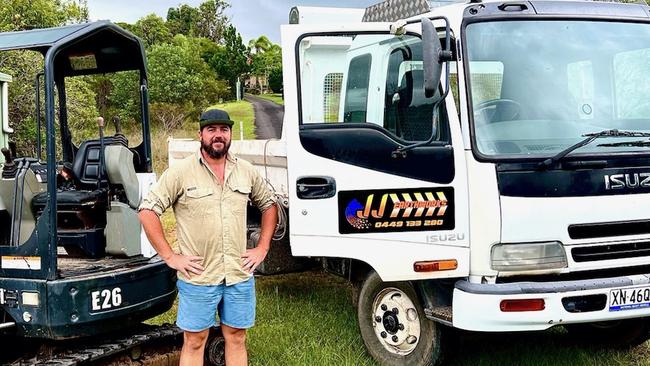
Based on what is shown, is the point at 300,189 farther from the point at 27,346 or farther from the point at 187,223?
the point at 27,346

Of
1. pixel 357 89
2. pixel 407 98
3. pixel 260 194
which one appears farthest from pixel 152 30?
pixel 260 194

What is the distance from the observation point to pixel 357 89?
205 inches

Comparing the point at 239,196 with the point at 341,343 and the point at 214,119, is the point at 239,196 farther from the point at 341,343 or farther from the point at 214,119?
the point at 341,343

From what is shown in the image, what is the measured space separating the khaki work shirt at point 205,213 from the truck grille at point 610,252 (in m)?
2.09

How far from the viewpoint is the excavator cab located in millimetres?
4043

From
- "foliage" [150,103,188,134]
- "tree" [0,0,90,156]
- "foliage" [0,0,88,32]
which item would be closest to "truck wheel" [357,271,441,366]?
"tree" [0,0,90,156]

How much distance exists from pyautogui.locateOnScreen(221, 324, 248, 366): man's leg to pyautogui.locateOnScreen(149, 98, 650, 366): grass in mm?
931

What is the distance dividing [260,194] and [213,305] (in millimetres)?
739

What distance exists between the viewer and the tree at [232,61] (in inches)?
1588

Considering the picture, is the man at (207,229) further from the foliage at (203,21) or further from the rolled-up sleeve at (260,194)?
the foliage at (203,21)

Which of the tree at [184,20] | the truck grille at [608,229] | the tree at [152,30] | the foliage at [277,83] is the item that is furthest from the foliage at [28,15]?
the tree at [184,20]

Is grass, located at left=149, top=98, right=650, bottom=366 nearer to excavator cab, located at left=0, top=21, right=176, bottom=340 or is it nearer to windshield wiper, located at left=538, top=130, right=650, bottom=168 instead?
excavator cab, located at left=0, top=21, right=176, bottom=340

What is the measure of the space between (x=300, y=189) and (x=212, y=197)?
75cm

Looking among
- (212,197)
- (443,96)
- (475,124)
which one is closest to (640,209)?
(475,124)
